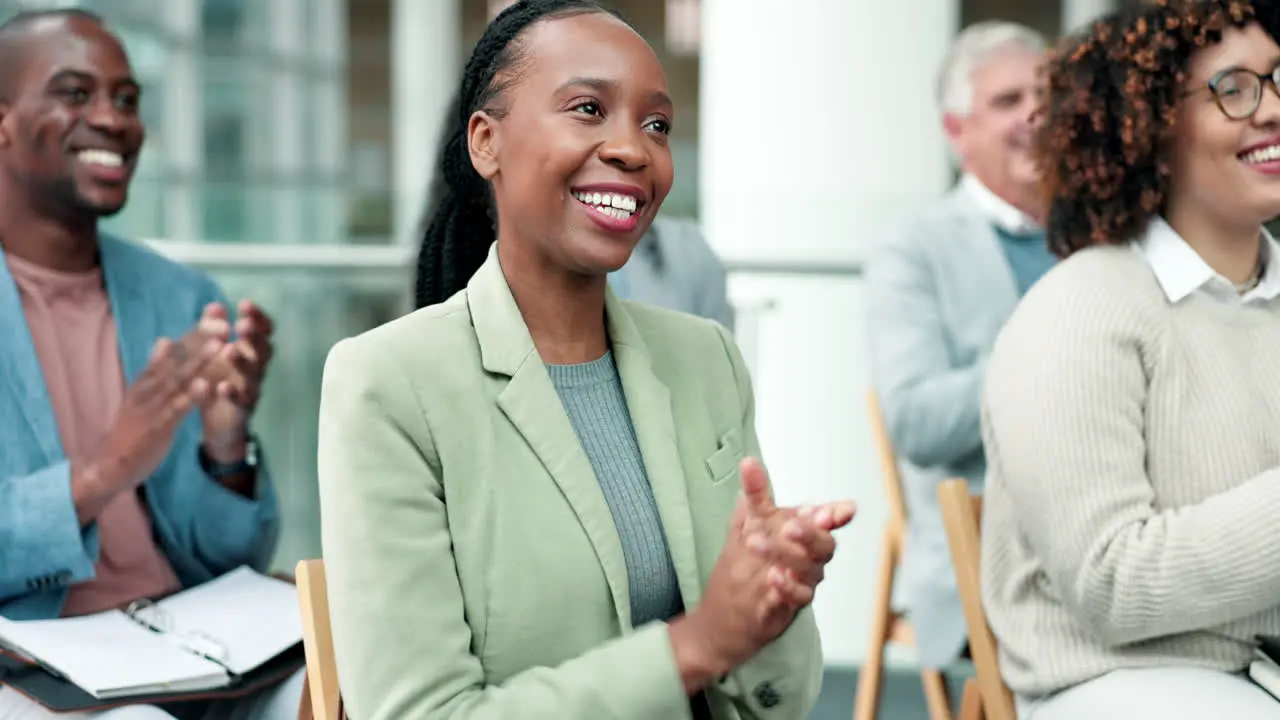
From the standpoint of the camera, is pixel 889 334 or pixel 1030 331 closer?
pixel 1030 331

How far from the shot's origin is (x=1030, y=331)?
6.22 ft

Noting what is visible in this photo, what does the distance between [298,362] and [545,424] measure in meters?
2.16

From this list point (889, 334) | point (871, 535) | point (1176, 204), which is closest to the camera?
point (1176, 204)

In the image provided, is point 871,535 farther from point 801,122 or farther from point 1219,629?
point 1219,629

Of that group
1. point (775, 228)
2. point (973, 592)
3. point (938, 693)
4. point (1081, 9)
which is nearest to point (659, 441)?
point (973, 592)

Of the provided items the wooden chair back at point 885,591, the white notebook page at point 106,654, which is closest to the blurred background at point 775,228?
the wooden chair back at point 885,591

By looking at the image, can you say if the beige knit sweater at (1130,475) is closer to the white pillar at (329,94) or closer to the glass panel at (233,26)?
the glass panel at (233,26)

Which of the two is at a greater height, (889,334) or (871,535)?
(889,334)

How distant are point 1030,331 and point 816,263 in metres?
1.99

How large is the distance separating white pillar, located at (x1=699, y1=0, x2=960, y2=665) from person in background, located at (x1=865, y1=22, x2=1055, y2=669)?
2.89 feet

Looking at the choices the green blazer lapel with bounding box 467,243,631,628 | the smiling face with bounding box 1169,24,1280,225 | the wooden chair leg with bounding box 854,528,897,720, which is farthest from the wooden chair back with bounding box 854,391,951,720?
the green blazer lapel with bounding box 467,243,631,628

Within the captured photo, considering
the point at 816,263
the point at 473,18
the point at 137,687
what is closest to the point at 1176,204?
the point at 137,687

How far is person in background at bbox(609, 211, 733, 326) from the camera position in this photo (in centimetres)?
272

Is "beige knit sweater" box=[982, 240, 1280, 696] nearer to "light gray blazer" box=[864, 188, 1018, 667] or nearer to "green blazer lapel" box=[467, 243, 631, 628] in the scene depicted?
"green blazer lapel" box=[467, 243, 631, 628]
